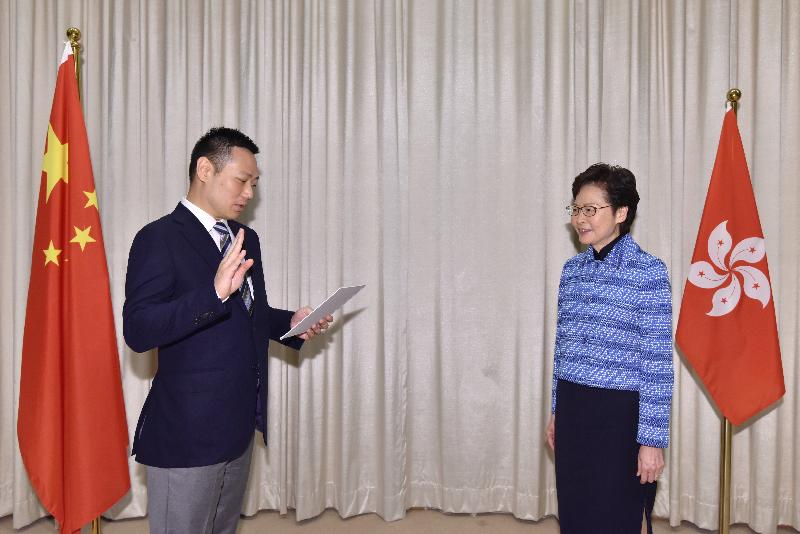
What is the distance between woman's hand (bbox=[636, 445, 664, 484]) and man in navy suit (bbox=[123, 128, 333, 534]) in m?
1.29

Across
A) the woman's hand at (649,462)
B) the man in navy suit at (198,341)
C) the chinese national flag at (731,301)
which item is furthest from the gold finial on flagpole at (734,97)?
the man in navy suit at (198,341)

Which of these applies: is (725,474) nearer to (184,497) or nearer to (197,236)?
(184,497)

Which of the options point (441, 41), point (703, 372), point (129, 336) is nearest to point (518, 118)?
point (441, 41)

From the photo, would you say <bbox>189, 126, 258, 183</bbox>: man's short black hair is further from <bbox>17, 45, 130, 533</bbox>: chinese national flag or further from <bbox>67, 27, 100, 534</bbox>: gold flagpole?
<bbox>67, 27, 100, 534</bbox>: gold flagpole

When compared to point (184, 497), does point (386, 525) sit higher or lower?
lower

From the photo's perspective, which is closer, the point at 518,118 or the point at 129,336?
the point at 129,336

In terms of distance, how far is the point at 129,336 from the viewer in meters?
1.82

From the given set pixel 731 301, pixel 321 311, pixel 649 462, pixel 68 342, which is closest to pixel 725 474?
pixel 731 301

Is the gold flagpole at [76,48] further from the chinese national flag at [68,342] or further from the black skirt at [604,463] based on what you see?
the black skirt at [604,463]

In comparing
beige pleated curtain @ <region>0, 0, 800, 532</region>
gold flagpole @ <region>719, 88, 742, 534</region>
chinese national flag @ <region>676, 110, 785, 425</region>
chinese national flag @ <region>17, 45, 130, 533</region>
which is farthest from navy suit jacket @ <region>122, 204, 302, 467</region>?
gold flagpole @ <region>719, 88, 742, 534</region>

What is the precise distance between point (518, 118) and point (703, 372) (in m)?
1.53

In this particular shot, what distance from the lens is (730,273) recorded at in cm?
280

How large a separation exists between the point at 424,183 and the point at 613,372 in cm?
151

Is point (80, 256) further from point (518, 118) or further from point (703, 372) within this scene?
point (703, 372)
